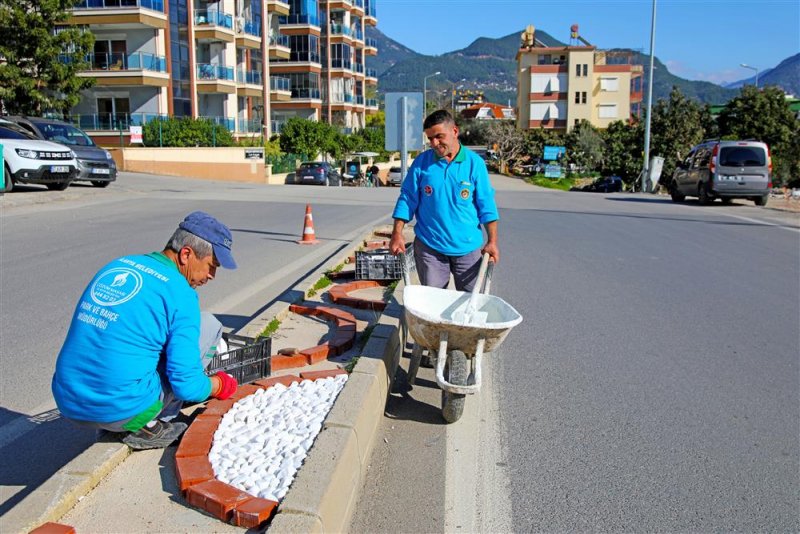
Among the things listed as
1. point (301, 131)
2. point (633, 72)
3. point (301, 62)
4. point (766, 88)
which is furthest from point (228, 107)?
point (633, 72)

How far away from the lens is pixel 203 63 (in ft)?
171

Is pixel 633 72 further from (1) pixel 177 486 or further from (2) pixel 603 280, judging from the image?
(1) pixel 177 486

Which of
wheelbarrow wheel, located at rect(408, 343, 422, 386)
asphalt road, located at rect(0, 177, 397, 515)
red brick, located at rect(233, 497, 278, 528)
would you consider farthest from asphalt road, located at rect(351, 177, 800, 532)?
asphalt road, located at rect(0, 177, 397, 515)

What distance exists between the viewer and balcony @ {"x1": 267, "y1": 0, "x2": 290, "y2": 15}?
2443 inches

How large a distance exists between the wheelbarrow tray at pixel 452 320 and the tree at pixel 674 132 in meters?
46.0

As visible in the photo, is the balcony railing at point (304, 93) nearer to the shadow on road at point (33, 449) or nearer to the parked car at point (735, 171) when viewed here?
the parked car at point (735, 171)

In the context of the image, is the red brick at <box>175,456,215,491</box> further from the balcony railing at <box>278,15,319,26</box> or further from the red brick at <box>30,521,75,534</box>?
the balcony railing at <box>278,15,319,26</box>

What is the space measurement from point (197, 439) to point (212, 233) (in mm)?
1129

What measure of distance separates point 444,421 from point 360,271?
433 centimetres

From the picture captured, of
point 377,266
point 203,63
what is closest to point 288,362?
point 377,266

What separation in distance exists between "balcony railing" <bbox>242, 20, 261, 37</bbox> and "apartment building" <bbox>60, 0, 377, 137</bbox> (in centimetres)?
7

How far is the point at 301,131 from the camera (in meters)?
54.9

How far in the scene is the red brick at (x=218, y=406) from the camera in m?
4.52

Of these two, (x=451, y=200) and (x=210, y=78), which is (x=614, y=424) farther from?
(x=210, y=78)
